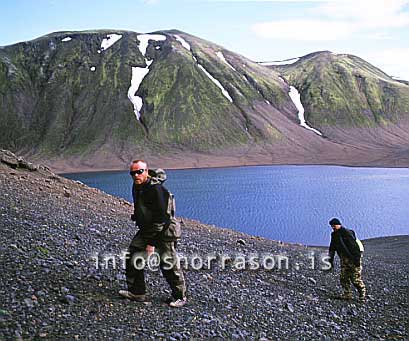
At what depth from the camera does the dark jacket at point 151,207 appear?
7.82m

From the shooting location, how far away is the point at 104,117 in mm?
147250

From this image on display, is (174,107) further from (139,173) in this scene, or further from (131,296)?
(139,173)

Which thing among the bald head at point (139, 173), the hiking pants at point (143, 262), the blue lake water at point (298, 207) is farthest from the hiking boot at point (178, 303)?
the blue lake water at point (298, 207)

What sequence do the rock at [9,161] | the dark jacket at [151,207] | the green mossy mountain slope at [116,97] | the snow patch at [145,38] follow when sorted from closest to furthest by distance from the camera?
the dark jacket at [151,207] → the rock at [9,161] → the green mossy mountain slope at [116,97] → the snow patch at [145,38]

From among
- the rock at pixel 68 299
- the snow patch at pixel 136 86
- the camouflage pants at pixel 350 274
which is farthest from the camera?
the snow patch at pixel 136 86

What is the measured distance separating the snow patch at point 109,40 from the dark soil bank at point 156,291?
513 feet

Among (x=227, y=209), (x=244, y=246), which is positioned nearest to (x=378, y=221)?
(x=227, y=209)

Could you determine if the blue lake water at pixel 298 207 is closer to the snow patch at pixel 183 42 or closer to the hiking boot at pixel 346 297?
the hiking boot at pixel 346 297

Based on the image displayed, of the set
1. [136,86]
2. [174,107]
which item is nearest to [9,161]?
[174,107]

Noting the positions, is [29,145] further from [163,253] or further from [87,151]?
[163,253]

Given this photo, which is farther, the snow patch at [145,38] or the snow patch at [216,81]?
the snow patch at [145,38]

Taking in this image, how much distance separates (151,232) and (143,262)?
1.88 feet

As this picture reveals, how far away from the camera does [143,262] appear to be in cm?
825

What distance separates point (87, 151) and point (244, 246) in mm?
122190
